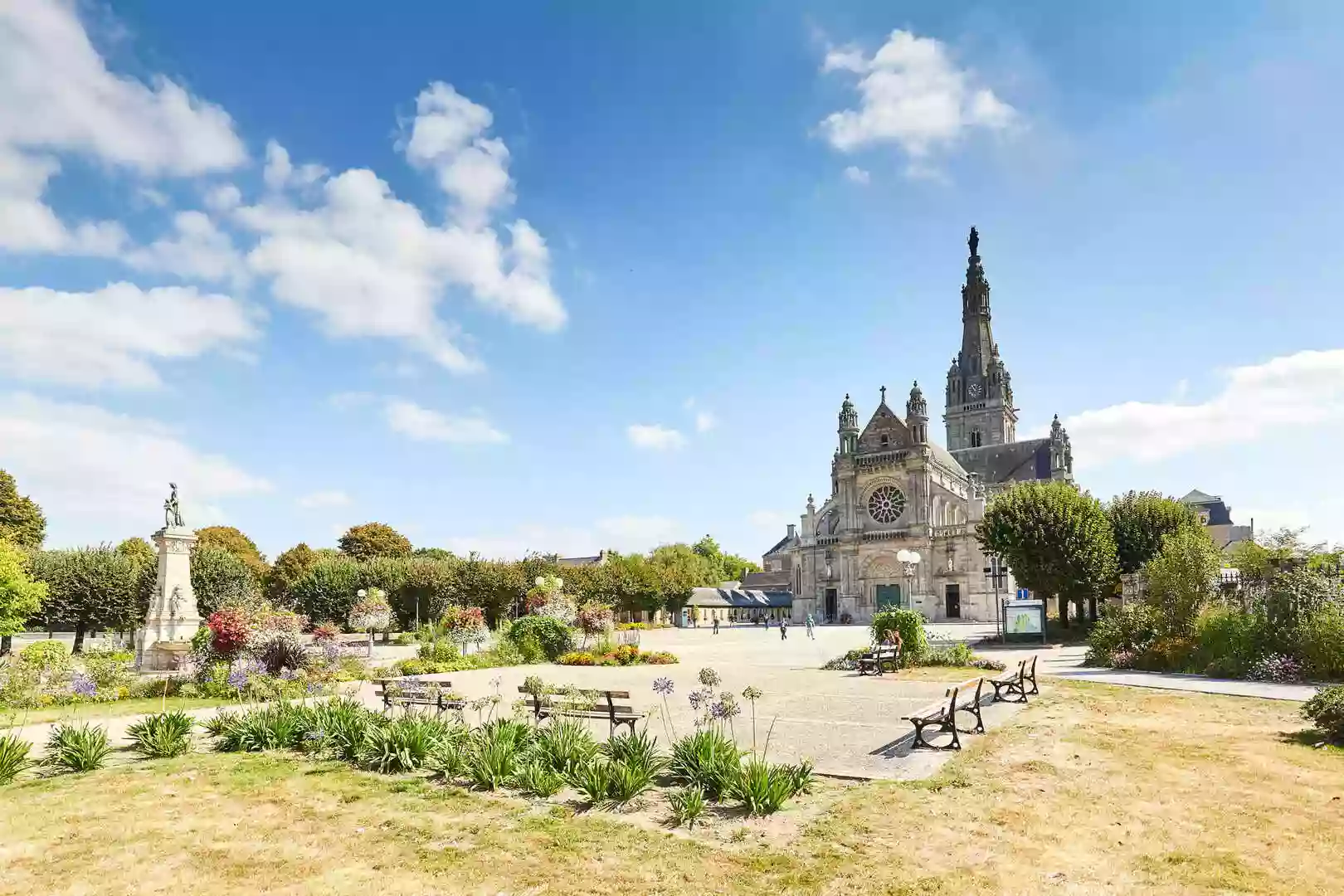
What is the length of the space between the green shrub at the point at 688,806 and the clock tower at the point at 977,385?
3359 inches

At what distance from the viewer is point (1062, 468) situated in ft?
240

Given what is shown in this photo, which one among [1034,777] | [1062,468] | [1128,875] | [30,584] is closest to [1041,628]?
[1034,777]

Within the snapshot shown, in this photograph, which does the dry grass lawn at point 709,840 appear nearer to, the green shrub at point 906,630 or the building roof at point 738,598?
the green shrub at point 906,630

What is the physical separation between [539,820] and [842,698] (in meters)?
9.43

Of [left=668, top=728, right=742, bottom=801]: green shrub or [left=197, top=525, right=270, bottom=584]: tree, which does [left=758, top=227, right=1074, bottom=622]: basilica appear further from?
[left=668, top=728, right=742, bottom=801]: green shrub

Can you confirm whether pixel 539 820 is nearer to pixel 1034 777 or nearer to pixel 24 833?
pixel 24 833

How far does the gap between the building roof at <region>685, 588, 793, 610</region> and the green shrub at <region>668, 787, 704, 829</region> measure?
6685 centimetres

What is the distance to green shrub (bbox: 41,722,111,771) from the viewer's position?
9.43m

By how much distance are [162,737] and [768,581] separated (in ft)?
320

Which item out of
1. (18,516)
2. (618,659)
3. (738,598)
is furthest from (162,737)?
(738,598)

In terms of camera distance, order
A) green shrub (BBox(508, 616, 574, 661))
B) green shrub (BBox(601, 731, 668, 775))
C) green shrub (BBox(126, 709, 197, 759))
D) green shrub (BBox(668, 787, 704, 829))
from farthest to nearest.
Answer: green shrub (BBox(508, 616, 574, 661))
green shrub (BBox(126, 709, 197, 759))
green shrub (BBox(601, 731, 668, 775))
green shrub (BBox(668, 787, 704, 829))

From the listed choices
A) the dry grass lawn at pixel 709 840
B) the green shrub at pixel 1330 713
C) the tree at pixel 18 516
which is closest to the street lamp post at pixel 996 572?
the green shrub at pixel 1330 713

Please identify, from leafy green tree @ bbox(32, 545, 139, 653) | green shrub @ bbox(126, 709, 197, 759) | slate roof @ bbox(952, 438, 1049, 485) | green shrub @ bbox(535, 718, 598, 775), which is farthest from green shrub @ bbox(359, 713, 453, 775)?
slate roof @ bbox(952, 438, 1049, 485)

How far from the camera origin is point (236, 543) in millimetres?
70188
